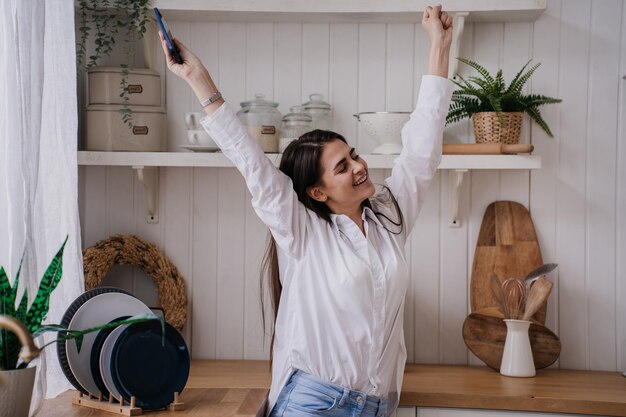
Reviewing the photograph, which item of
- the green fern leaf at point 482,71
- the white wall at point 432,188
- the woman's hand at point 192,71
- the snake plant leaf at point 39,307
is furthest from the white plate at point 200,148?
the snake plant leaf at point 39,307

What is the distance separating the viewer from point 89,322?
188 cm

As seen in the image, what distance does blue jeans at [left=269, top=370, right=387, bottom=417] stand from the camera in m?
1.80

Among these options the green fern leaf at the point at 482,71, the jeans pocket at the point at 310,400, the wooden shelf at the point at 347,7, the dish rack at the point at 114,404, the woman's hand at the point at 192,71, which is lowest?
the dish rack at the point at 114,404

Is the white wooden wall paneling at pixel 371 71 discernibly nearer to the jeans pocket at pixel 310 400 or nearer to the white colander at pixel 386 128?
the white colander at pixel 386 128

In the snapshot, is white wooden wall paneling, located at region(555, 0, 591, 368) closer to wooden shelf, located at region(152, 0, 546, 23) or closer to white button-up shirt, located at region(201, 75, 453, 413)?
wooden shelf, located at region(152, 0, 546, 23)

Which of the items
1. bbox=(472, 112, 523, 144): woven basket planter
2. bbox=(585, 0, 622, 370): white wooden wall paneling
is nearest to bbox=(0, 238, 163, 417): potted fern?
bbox=(472, 112, 523, 144): woven basket planter

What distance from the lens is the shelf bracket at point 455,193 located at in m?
2.42

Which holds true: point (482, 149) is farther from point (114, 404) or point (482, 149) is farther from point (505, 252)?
point (114, 404)

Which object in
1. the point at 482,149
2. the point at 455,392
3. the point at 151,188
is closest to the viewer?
the point at 455,392

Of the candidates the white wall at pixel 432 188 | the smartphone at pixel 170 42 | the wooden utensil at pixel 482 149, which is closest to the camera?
the smartphone at pixel 170 42

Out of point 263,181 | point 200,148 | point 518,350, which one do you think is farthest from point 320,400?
point 200,148

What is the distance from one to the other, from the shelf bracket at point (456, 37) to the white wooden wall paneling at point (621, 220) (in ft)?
1.72

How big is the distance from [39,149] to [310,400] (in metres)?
0.86

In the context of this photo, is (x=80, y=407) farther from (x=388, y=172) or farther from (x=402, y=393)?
(x=388, y=172)
